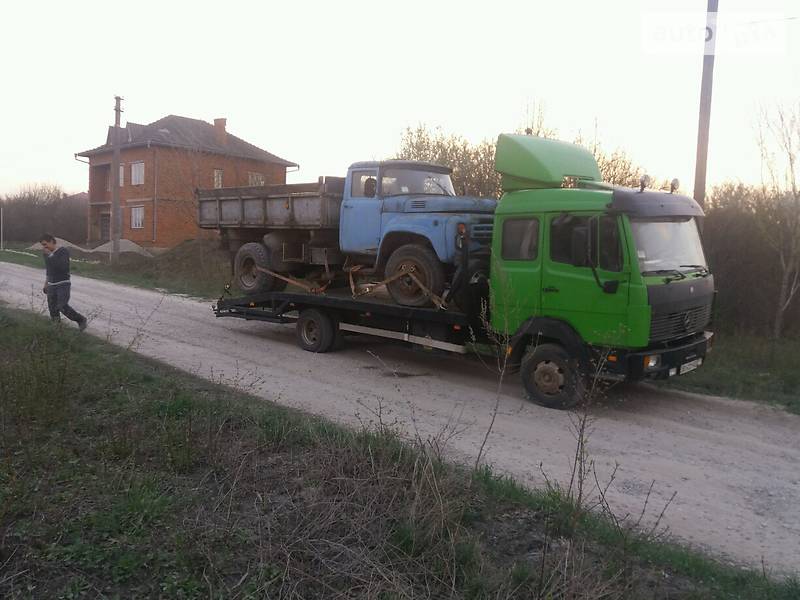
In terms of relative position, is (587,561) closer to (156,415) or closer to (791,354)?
(156,415)

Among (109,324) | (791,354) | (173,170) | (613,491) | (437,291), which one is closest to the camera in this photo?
(613,491)

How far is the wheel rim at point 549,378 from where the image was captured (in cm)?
773

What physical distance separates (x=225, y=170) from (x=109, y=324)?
89.4 ft

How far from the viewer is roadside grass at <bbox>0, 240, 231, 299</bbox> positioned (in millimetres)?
20817

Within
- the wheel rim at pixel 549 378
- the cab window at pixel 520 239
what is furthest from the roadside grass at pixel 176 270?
the wheel rim at pixel 549 378

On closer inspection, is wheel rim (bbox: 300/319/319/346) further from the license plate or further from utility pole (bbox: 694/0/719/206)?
utility pole (bbox: 694/0/719/206)

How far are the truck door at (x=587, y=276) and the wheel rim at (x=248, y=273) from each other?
590cm

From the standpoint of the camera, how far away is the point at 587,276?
7434mm

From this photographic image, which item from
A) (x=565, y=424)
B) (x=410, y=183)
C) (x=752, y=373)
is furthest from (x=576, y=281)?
(x=752, y=373)

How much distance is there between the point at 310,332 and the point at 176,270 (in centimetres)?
1612

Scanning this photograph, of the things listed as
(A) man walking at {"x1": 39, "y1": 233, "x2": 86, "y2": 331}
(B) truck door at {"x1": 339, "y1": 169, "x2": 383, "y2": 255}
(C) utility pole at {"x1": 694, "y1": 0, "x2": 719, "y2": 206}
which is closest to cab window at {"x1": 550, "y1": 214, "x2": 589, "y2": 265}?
(B) truck door at {"x1": 339, "y1": 169, "x2": 383, "y2": 255}

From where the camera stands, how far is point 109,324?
1220 cm

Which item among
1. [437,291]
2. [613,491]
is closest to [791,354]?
[437,291]

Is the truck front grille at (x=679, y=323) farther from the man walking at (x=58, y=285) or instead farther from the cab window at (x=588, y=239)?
the man walking at (x=58, y=285)
